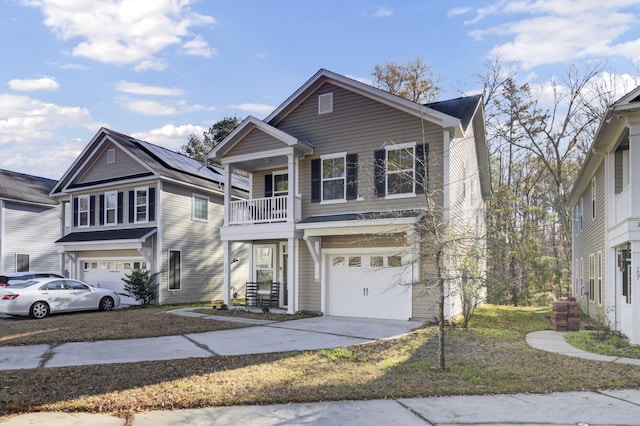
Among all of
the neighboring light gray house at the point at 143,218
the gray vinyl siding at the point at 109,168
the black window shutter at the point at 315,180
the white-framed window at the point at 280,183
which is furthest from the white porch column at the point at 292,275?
the gray vinyl siding at the point at 109,168

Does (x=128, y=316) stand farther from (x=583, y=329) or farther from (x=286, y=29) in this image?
(x=583, y=329)

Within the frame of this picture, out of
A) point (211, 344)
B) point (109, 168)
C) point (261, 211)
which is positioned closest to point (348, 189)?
point (261, 211)

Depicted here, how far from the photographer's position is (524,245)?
25.7 meters

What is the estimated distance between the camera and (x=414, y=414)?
5688 mm

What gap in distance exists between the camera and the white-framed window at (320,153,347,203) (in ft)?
52.1

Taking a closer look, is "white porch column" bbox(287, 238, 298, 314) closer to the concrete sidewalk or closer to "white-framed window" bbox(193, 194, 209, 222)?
"white-framed window" bbox(193, 194, 209, 222)

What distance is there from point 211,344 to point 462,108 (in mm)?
11444

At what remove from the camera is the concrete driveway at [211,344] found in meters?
9.00

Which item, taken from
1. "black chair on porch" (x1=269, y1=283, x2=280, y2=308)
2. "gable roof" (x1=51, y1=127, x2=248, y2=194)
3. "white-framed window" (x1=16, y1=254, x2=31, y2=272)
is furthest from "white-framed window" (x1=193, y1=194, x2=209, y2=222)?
"white-framed window" (x1=16, y1=254, x2=31, y2=272)

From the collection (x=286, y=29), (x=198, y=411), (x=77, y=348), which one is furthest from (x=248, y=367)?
(x=286, y=29)

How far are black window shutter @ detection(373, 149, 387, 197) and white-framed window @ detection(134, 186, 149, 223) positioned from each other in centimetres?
1105

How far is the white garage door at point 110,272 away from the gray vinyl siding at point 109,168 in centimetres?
397

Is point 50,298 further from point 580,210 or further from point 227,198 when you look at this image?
point 580,210

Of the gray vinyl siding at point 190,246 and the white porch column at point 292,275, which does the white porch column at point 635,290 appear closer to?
the white porch column at point 292,275
